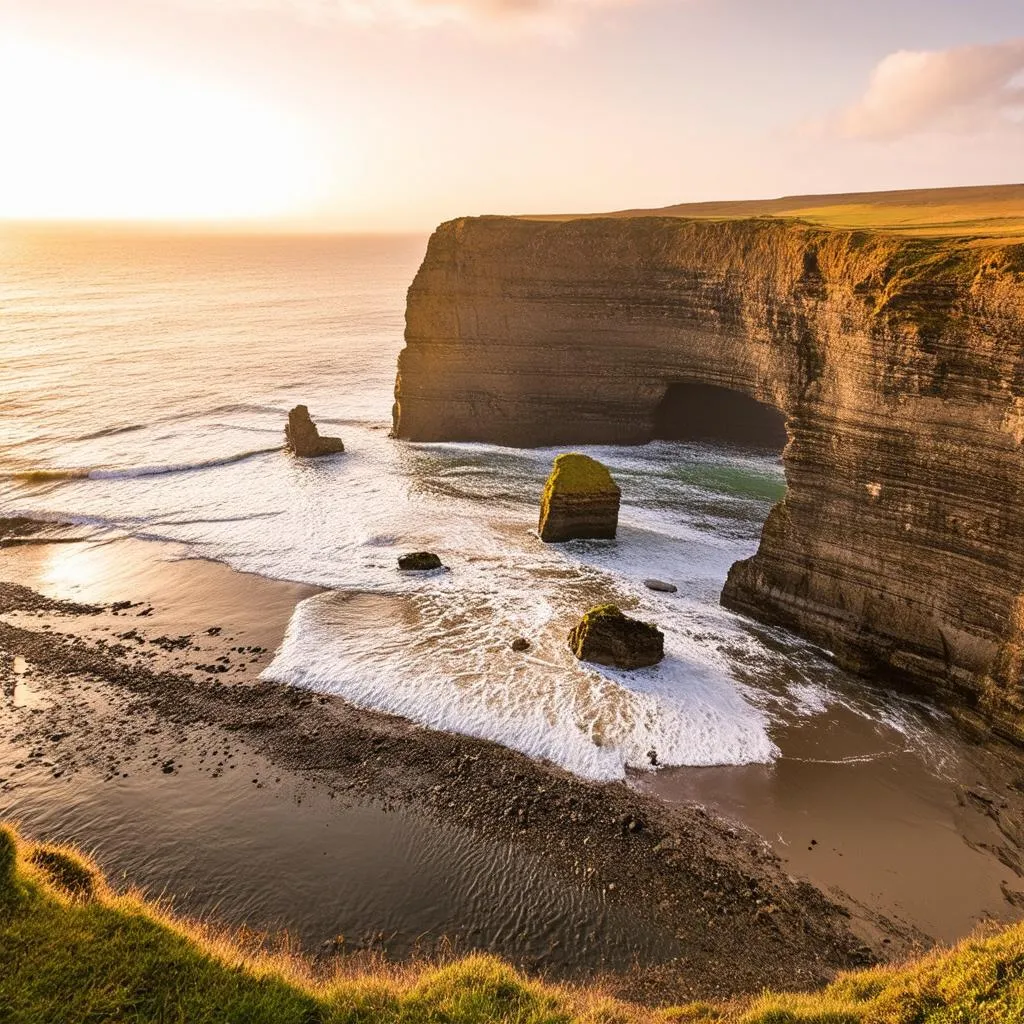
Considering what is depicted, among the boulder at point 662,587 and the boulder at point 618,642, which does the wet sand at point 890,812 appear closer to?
the boulder at point 618,642

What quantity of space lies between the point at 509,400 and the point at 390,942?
3048cm

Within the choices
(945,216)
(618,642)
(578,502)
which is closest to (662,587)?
(578,502)

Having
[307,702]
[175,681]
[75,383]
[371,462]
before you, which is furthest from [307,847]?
[75,383]

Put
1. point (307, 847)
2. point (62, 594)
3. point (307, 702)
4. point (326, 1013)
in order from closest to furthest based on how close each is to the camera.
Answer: point (326, 1013), point (307, 847), point (307, 702), point (62, 594)

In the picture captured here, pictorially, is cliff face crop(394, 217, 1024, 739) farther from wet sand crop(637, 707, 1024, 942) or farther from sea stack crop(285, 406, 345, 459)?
sea stack crop(285, 406, 345, 459)

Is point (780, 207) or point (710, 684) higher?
point (780, 207)

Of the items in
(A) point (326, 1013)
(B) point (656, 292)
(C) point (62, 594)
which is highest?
(B) point (656, 292)

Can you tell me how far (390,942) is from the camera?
12.3m

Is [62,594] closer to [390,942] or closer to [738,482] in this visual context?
[390,942]

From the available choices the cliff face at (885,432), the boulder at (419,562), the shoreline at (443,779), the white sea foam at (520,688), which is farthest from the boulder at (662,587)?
the shoreline at (443,779)

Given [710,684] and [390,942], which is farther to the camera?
[710,684]

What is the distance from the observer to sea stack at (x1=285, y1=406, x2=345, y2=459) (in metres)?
38.8

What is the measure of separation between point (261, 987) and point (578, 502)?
20.6 m

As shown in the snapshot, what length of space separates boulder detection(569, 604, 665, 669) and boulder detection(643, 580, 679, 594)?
178 inches
